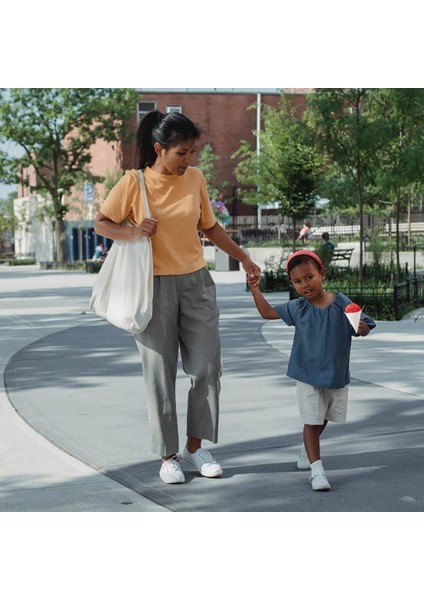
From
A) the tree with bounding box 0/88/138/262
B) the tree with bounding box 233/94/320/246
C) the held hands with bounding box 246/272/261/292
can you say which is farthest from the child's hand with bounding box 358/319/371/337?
the tree with bounding box 0/88/138/262

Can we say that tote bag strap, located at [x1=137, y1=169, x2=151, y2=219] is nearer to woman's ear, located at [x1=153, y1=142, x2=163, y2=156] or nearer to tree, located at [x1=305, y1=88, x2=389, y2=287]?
woman's ear, located at [x1=153, y1=142, x2=163, y2=156]

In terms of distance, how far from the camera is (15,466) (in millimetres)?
5758

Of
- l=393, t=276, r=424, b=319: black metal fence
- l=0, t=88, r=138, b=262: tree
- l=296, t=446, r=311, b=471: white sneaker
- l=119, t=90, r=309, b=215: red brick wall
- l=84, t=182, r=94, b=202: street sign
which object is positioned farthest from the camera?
l=119, t=90, r=309, b=215: red brick wall

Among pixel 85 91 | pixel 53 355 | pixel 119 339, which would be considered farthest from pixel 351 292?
pixel 85 91

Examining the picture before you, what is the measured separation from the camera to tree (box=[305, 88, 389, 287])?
1662 centimetres

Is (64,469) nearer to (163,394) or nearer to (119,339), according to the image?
(163,394)

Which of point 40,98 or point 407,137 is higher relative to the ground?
point 40,98

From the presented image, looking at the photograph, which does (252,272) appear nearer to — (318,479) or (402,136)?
(318,479)

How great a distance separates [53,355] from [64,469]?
5629 millimetres

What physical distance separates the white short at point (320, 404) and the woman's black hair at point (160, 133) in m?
1.35

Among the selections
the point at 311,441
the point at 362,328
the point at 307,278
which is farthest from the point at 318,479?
the point at 307,278

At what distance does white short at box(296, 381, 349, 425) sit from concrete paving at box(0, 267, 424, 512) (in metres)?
0.34

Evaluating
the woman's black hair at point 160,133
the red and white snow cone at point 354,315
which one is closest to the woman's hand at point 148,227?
the woman's black hair at point 160,133

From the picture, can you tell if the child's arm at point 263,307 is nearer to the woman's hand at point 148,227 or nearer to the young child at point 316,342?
the young child at point 316,342
